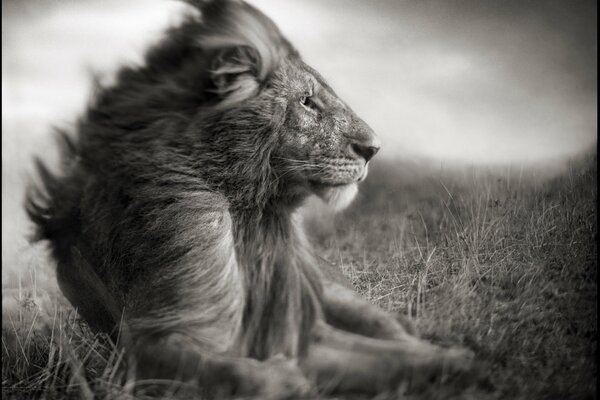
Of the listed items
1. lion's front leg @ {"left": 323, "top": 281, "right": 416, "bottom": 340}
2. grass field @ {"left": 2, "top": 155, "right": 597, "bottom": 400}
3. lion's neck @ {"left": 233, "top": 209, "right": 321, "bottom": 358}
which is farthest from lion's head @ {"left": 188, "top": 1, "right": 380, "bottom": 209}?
grass field @ {"left": 2, "top": 155, "right": 597, "bottom": 400}

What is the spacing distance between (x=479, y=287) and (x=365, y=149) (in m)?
0.85

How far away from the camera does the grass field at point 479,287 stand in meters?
2.79

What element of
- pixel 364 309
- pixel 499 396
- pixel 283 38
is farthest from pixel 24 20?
pixel 499 396

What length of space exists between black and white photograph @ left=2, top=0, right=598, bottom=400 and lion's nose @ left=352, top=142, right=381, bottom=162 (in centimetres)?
1

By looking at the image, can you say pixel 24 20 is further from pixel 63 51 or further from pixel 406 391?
pixel 406 391

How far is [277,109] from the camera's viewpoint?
120 inches

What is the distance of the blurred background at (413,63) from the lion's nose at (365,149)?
0.52 m

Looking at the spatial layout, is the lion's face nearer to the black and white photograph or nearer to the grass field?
the black and white photograph

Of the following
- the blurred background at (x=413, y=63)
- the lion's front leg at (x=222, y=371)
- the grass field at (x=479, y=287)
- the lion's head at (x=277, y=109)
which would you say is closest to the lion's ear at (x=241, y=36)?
the lion's head at (x=277, y=109)

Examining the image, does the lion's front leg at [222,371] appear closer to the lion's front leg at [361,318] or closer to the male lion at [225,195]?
the male lion at [225,195]

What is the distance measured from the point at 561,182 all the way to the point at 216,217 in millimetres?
1742

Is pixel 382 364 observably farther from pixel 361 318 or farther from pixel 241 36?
pixel 241 36

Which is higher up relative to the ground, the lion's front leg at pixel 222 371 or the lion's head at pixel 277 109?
the lion's head at pixel 277 109

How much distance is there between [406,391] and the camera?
261 cm
